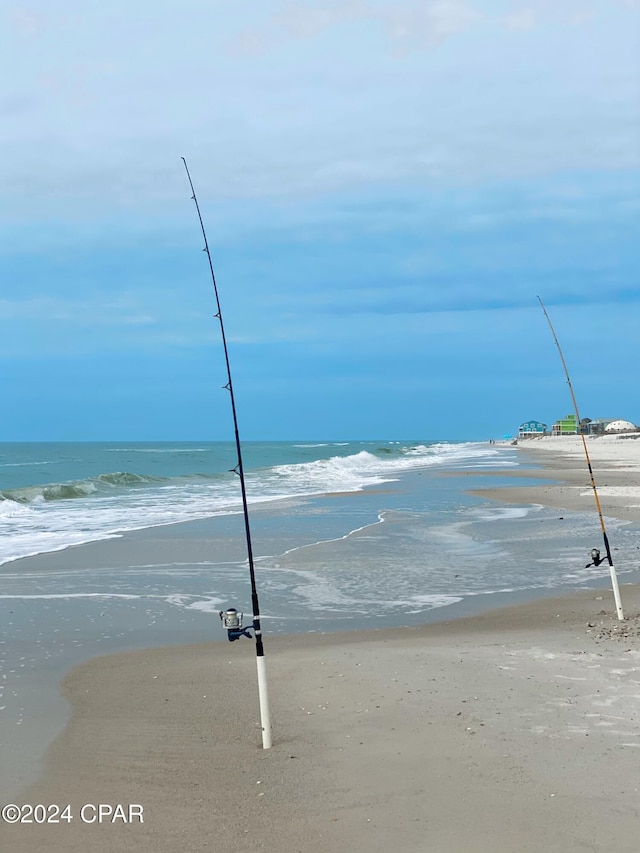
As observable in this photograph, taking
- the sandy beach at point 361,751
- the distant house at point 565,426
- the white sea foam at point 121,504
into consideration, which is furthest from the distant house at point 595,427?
the sandy beach at point 361,751

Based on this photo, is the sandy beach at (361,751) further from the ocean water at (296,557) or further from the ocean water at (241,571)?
the ocean water at (296,557)

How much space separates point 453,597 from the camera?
10.6m

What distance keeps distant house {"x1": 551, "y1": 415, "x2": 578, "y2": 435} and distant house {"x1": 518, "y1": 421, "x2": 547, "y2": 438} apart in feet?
8.72

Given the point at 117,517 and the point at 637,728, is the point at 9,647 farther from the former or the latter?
the point at 117,517

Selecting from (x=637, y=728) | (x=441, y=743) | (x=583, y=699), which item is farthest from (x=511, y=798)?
(x=583, y=699)

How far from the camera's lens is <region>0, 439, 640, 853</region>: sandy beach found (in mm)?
3949

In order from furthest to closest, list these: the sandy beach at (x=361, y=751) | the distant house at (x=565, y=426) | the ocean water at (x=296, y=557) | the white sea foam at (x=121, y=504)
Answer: the distant house at (x=565, y=426)
the white sea foam at (x=121, y=504)
the ocean water at (x=296, y=557)
the sandy beach at (x=361, y=751)

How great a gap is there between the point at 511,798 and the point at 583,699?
166 cm

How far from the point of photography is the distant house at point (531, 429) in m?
158

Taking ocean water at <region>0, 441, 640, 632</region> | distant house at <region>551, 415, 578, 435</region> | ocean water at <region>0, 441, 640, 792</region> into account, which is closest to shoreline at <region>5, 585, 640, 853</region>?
ocean water at <region>0, 441, 640, 792</region>

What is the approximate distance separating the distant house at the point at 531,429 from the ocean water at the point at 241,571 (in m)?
138

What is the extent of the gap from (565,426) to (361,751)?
531ft

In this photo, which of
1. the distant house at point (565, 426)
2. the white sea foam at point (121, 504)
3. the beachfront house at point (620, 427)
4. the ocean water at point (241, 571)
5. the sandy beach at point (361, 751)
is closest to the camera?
the sandy beach at point (361, 751)

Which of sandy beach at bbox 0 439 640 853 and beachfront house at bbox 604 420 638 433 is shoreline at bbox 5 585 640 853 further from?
beachfront house at bbox 604 420 638 433
